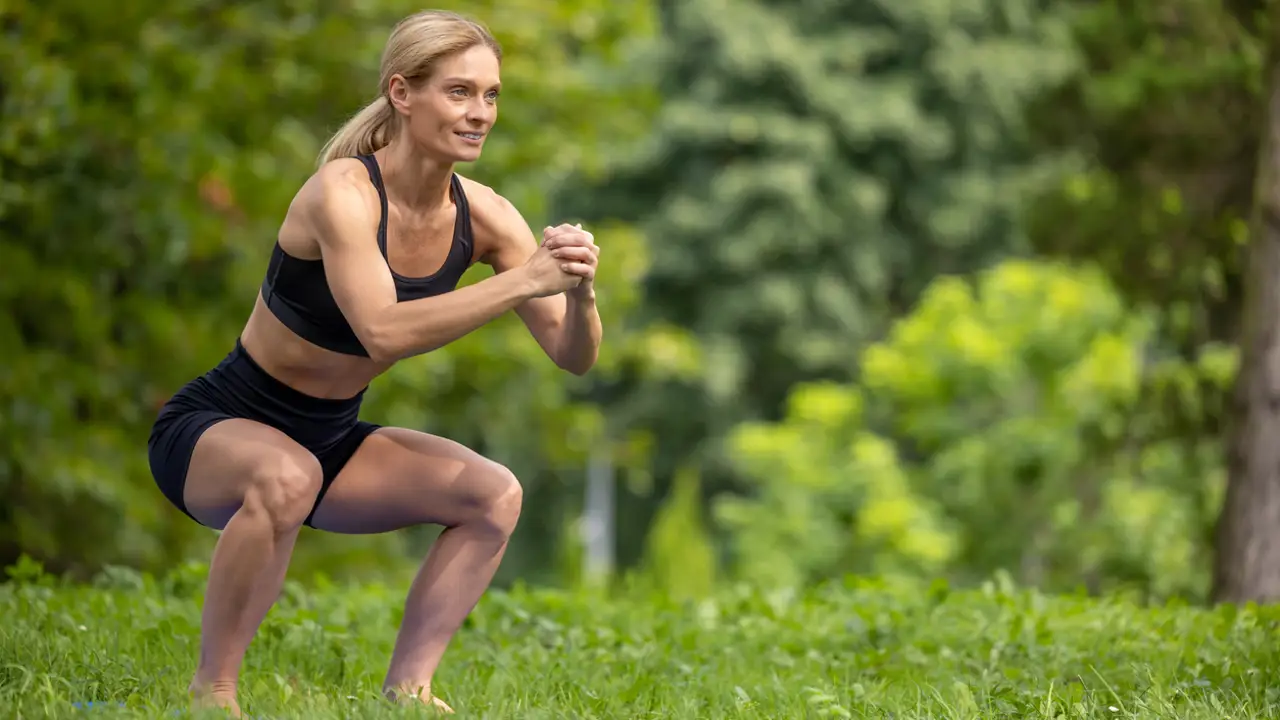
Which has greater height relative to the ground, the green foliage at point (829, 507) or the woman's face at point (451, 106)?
the woman's face at point (451, 106)

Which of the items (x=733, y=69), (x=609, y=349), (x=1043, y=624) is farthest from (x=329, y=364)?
(x=733, y=69)

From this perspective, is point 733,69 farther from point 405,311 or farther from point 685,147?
point 405,311

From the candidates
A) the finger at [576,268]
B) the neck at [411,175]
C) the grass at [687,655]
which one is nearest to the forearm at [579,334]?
the finger at [576,268]

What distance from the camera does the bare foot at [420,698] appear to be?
13.0ft

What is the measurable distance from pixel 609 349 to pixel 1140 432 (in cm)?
553

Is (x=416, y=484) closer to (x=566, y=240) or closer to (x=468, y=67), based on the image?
(x=566, y=240)

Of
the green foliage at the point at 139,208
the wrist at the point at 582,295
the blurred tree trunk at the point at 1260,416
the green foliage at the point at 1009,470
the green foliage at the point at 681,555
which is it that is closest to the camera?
the wrist at the point at 582,295

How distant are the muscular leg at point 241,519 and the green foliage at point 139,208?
16.5ft

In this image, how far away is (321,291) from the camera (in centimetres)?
414

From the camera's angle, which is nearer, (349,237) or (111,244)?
(349,237)

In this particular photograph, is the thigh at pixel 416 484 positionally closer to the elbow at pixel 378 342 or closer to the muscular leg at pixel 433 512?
the muscular leg at pixel 433 512

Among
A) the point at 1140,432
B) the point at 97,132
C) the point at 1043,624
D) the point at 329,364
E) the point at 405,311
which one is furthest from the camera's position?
the point at 1140,432

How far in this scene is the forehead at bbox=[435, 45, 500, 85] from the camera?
4.06 m

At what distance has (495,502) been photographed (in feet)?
14.1
